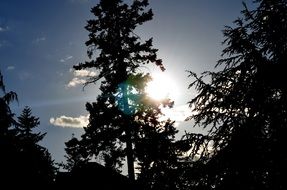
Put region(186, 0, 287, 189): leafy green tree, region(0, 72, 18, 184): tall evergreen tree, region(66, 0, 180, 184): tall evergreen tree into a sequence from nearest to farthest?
region(186, 0, 287, 189): leafy green tree → region(0, 72, 18, 184): tall evergreen tree → region(66, 0, 180, 184): tall evergreen tree

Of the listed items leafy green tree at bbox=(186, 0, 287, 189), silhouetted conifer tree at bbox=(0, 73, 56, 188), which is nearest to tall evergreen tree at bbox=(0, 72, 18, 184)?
silhouetted conifer tree at bbox=(0, 73, 56, 188)

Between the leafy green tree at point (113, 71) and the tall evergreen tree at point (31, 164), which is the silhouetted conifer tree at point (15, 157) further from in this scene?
the leafy green tree at point (113, 71)

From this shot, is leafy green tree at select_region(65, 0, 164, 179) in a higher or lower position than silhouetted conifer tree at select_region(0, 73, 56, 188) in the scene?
higher

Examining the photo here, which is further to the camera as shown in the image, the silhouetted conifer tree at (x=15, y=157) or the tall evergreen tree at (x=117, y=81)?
the tall evergreen tree at (x=117, y=81)

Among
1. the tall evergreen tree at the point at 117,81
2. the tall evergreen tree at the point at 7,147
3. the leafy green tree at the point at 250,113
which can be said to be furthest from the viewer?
the tall evergreen tree at the point at 117,81

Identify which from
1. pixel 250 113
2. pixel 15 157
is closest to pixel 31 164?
pixel 15 157

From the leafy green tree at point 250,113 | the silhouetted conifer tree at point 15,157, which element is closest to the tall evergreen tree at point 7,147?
the silhouetted conifer tree at point 15,157

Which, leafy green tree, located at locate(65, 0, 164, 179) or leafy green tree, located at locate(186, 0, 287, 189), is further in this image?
leafy green tree, located at locate(65, 0, 164, 179)

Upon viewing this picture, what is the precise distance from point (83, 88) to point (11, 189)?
13581 millimetres

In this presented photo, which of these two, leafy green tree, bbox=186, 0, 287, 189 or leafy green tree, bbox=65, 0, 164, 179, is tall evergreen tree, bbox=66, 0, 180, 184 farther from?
leafy green tree, bbox=186, 0, 287, 189

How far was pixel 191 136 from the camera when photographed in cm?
873

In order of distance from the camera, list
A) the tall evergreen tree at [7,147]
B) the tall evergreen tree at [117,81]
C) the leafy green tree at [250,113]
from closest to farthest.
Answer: the leafy green tree at [250,113] → the tall evergreen tree at [7,147] → the tall evergreen tree at [117,81]

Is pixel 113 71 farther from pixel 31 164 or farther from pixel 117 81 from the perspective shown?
pixel 31 164

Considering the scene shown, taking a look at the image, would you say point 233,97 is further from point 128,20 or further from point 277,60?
point 128,20
